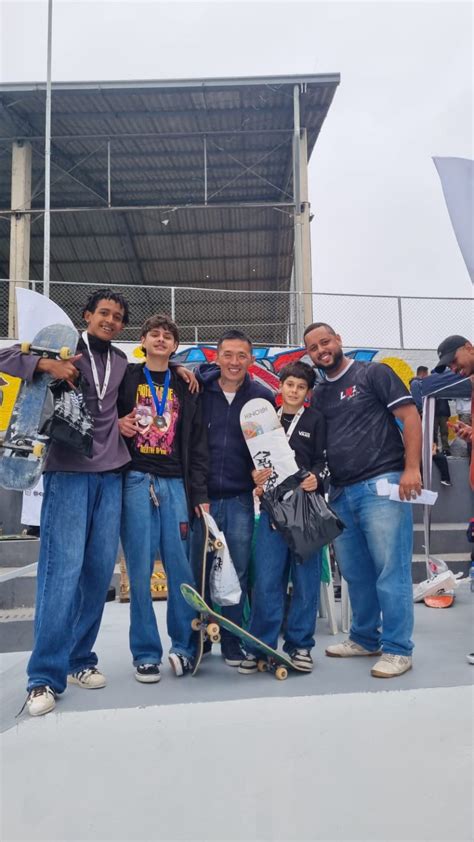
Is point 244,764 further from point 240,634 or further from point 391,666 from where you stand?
point 391,666

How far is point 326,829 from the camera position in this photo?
85.2 inches

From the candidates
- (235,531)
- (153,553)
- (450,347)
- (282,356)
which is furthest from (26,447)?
(282,356)

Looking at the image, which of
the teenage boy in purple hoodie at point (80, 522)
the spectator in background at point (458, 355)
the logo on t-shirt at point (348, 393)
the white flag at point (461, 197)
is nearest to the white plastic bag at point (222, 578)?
the teenage boy in purple hoodie at point (80, 522)

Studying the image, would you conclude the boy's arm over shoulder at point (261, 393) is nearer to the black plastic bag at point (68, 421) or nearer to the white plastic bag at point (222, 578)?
the white plastic bag at point (222, 578)

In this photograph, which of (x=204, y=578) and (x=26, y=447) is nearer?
(x=26, y=447)

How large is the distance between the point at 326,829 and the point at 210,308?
18108 mm

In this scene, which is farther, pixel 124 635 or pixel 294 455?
pixel 124 635

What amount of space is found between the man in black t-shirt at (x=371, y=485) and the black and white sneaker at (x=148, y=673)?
3.37ft

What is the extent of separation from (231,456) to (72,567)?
101 centimetres

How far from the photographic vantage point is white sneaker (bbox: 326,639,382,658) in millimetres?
3373

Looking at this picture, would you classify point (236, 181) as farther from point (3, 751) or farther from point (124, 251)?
point (3, 751)

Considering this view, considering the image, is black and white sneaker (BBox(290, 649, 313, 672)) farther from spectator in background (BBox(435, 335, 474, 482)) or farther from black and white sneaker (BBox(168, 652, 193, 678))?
spectator in background (BBox(435, 335, 474, 482))

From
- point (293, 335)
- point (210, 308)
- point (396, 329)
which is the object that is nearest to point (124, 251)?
point (210, 308)

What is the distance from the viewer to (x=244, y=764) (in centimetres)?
233
